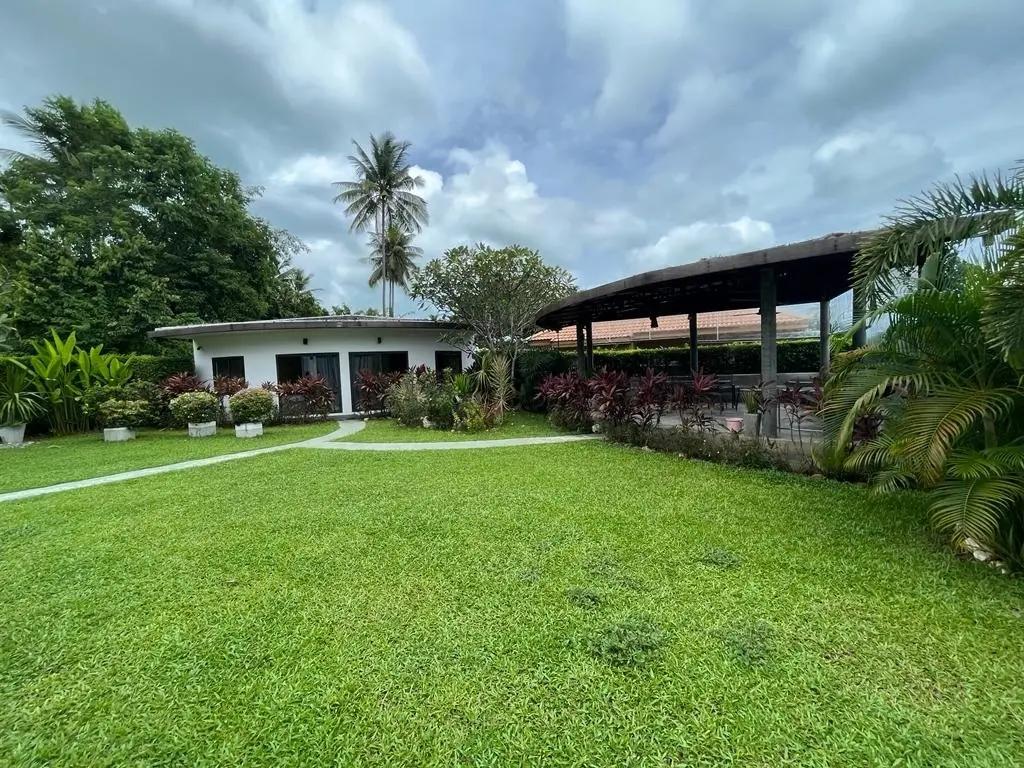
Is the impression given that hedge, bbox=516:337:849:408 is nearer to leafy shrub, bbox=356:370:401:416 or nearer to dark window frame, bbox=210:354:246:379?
leafy shrub, bbox=356:370:401:416

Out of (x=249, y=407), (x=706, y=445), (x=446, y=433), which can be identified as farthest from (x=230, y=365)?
(x=706, y=445)

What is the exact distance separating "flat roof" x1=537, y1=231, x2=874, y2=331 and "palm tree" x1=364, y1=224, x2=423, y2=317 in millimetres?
17335

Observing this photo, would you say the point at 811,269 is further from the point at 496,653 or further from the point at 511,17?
the point at 496,653

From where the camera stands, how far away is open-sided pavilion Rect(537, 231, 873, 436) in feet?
21.0

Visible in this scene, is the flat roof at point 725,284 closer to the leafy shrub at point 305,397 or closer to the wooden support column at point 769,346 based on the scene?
the wooden support column at point 769,346

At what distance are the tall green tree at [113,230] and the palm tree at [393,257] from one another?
897cm

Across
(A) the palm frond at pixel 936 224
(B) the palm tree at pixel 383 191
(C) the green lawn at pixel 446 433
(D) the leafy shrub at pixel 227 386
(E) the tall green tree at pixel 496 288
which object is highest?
(B) the palm tree at pixel 383 191

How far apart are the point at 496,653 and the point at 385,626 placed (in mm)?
852

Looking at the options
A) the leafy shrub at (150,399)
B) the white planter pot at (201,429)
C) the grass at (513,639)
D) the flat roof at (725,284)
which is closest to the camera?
the grass at (513,639)

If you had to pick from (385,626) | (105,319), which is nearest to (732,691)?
(385,626)

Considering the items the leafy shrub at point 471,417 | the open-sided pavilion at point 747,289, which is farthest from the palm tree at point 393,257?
the leafy shrub at point 471,417

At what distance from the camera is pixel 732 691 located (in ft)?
7.90

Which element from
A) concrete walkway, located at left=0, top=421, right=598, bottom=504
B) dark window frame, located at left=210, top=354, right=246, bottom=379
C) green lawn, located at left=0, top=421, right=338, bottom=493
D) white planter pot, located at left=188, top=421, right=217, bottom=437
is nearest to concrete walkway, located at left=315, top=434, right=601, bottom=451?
concrete walkway, located at left=0, top=421, right=598, bottom=504

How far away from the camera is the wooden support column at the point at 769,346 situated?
767 centimetres
